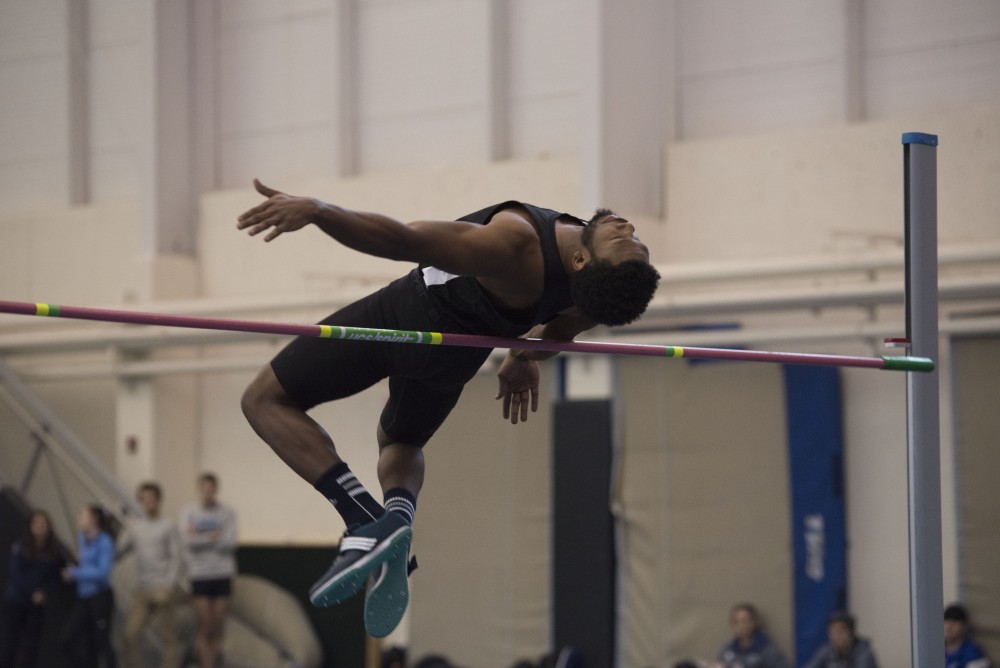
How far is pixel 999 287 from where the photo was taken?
679 cm

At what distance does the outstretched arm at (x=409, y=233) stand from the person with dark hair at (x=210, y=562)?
585cm

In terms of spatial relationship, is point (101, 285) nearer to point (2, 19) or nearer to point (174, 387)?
point (174, 387)

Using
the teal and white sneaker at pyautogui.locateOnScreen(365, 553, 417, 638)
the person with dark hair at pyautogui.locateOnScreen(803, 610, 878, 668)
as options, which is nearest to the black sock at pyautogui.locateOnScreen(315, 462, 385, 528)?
the teal and white sneaker at pyautogui.locateOnScreen(365, 553, 417, 638)

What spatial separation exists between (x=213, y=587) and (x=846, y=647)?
3808 millimetres

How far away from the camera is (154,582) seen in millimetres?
8688

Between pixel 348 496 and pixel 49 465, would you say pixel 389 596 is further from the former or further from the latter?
pixel 49 465

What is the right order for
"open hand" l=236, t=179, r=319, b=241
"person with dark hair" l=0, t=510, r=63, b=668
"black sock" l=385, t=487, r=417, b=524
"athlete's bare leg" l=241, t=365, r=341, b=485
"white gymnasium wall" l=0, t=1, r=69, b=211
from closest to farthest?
"open hand" l=236, t=179, r=319, b=241 < "athlete's bare leg" l=241, t=365, r=341, b=485 < "black sock" l=385, t=487, r=417, b=524 < "person with dark hair" l=0, t=510, r=63, b=668 < "white gymnasium wall" l=0, t=1, r=69, b=211

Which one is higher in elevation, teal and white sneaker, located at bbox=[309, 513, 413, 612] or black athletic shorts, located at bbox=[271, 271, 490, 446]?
black athletic shorts, located at bbox=[271, 271, 490, 446]

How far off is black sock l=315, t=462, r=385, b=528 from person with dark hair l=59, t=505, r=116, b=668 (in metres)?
5.44

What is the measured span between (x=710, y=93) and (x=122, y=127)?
420 cm

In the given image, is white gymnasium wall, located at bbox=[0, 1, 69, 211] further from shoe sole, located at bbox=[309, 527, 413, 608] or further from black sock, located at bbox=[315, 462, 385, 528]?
shoe sole, located at bbox=[309, 527, 413, 608]

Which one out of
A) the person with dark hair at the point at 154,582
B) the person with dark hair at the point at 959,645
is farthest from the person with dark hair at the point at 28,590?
the person with dark hair at the point at 959,645

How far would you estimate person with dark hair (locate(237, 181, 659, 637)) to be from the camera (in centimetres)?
295

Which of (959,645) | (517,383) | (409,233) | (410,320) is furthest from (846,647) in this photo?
(409,233)
